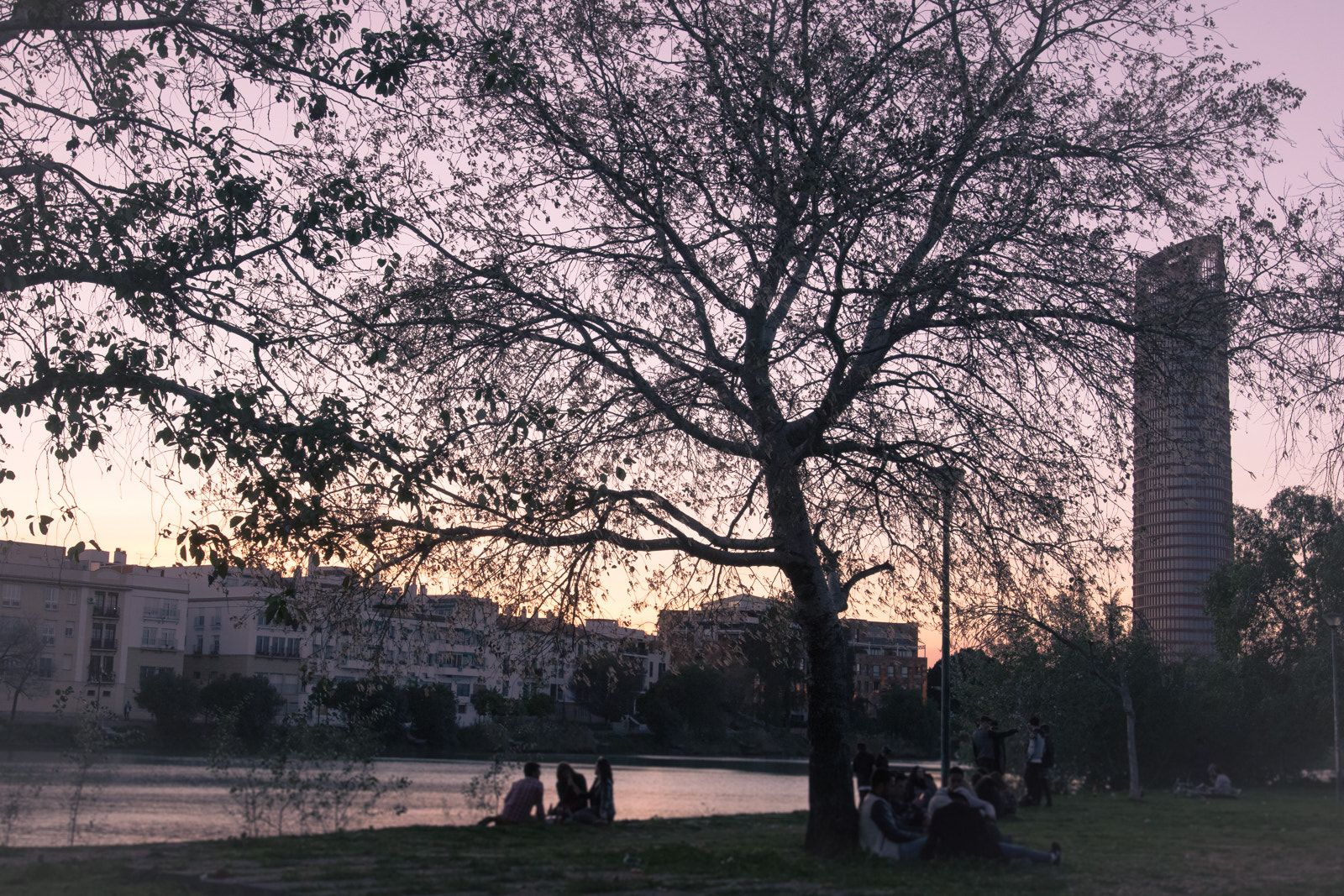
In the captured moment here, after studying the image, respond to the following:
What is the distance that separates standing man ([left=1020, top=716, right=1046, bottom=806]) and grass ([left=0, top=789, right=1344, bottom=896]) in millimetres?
3580

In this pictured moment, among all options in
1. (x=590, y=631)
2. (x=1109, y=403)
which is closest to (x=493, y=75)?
(x=590, y=631)

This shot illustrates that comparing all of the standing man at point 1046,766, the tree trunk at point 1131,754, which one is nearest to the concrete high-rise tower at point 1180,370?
the standing man at point 1046,766

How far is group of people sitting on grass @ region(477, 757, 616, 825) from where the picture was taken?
17000mm

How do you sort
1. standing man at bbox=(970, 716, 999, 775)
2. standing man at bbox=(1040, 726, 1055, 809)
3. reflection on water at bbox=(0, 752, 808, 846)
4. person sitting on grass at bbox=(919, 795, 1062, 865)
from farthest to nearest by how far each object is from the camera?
standing man at bbox=(1040, 726, 1055, 809)
standing man at bbox=(970, 716, 999, 775)
reflection on water at bbox=(0, 752, 808, 846)
person sitting on grass at bbox=(919, 795, 1062, 865)

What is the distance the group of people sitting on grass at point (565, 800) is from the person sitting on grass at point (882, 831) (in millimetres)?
5554

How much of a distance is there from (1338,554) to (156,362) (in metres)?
20.2

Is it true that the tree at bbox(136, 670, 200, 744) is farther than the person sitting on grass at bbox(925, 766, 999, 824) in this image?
Yes

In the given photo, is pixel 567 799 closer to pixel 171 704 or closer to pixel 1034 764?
pixel 1034 764

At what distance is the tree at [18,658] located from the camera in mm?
67000

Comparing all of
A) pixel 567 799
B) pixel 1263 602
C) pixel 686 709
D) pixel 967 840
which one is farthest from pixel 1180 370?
pixel 686 709

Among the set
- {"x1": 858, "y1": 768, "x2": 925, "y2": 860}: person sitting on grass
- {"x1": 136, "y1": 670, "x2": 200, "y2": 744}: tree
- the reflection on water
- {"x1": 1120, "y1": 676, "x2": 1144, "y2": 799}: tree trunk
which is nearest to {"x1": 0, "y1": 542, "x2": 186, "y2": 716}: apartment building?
{"x1": 136, "y1": 670, "x2": 200, "y2": 744}: tree

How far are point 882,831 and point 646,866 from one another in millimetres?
2504

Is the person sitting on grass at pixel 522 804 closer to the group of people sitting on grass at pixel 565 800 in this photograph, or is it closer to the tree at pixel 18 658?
the group of people sitting on grass at pixel 565 800

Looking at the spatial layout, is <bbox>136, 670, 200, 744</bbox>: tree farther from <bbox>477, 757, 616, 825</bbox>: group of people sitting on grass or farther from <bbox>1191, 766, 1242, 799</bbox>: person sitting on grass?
<bbox>1191, 766, 1242, 799</bbox>: person sitting on grass
